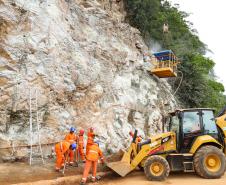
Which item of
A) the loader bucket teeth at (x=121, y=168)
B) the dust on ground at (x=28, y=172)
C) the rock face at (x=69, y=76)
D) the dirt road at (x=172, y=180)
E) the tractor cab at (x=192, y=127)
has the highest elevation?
the rock face at (x=69, y=76)

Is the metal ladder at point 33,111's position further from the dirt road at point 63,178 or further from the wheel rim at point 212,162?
the wheel rim at point 212,162

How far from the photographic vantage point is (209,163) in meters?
9.16

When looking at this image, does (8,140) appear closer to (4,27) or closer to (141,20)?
(4,27)

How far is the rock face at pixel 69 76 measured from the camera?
11.7 m

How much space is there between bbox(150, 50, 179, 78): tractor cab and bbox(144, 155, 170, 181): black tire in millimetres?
10235

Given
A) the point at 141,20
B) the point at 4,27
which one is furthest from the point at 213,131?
the point at 141,20

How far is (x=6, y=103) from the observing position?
11258 mm

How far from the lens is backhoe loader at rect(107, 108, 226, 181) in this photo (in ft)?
29.8

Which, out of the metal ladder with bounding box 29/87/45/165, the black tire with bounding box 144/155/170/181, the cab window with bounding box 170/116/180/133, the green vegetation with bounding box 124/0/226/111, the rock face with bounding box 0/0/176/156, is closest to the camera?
the black tire with bounding box 144/155/170/181

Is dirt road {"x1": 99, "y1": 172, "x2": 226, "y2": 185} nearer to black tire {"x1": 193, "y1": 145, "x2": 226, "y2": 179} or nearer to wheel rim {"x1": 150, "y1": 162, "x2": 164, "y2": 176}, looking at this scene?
black tire {"x1": 193, "y1": 145, "x2": 226, "y2": 179}

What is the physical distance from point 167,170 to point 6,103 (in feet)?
21.3

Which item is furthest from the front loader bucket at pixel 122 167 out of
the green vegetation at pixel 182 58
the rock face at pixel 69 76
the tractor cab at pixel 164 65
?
the green vegetation at pixel 182 58

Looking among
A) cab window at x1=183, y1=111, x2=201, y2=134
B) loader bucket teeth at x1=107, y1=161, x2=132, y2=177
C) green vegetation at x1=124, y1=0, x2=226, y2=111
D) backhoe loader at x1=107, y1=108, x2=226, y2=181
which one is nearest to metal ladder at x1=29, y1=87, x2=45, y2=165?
loader bucket teeth at x1=107, y1=161, x2=132, y2=177

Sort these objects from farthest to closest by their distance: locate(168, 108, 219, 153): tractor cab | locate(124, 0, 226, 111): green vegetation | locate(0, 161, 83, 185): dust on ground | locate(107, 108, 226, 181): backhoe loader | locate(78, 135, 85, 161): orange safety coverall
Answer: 1. locate(124, 0, 226, 111): green vegetation
2. locate(78, 135, 85, 161): orange safety coverall
3. locate(168, 108, 219, 153): tractor cab
4. locate(107, 108, 226, 181): backhoe loader
5. locate(0, 161, 83, 185): dust on ground
